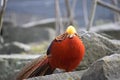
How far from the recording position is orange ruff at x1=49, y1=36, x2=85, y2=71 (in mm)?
1861

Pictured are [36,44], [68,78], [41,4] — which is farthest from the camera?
[41,4]

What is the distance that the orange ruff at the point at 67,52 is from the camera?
1861mm

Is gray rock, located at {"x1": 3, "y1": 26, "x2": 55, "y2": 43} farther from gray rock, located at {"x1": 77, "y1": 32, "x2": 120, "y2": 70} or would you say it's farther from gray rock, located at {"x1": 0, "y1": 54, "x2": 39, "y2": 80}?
gray rock, located at {"x1": 77, "y1": 32, "x2": 120, "y2": 70}

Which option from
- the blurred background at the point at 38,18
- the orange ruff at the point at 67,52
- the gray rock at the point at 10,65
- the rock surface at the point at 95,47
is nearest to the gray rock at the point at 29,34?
the blurred background at the point at 38,18

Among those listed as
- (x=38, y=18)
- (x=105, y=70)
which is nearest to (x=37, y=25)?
(x=38, y=18)

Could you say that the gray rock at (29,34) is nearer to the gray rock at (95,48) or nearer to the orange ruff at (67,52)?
the gray rock at (95,48)

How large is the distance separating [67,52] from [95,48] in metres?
0.42

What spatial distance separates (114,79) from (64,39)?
39 cm

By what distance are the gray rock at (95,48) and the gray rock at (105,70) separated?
21.2 inches

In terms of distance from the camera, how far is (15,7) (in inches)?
393

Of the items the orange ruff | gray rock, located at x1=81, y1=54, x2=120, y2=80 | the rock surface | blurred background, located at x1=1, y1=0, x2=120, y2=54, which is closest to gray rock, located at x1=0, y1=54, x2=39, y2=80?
the rock surface

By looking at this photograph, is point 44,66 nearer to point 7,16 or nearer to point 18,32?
point 18,32

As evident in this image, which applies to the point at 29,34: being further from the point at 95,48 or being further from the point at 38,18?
the point at 95,48

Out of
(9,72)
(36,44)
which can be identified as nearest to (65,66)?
(9,72)
